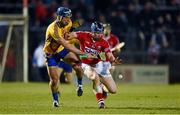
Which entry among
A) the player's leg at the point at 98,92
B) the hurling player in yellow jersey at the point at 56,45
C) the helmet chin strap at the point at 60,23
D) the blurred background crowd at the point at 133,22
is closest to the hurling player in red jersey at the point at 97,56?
the player's leg at the point at 98,92

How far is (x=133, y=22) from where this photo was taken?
124ft

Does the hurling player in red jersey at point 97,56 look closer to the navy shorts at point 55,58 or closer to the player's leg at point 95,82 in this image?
the player's leg at point 95,82

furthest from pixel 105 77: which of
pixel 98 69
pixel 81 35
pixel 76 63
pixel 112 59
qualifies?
pixel 76 63

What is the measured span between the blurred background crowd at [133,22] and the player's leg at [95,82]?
51.0 feet

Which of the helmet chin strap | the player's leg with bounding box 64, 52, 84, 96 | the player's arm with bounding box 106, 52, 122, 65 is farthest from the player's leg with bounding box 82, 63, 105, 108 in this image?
the player's leg with bounding box 64, 52, 84, 96

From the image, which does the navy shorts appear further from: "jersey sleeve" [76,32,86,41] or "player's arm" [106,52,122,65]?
"player's arm" [106,52,122,65]

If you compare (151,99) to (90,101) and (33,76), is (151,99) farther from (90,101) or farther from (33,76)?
(33,76)

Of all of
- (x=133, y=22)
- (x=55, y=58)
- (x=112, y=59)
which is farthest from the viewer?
(x=133, y=22)

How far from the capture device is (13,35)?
3791cm

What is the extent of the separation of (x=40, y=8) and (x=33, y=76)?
320 cm

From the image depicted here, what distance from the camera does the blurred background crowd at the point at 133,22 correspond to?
36.8m

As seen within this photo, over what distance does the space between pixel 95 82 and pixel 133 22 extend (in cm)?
1795

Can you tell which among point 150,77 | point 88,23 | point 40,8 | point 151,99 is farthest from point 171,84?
point 151,99

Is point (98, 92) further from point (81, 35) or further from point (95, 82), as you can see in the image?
point (81, 35)
